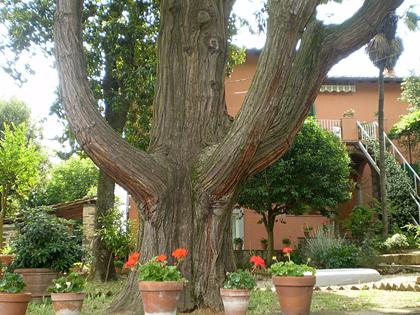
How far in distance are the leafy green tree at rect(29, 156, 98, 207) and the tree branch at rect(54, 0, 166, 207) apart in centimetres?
2352

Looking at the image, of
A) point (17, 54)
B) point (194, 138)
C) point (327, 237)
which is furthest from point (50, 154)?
point (194, 138)

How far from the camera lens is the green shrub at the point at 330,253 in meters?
13.7

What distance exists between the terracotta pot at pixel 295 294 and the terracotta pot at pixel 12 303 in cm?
275

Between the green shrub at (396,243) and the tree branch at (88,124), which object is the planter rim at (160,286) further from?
the green shrub at (396,243)

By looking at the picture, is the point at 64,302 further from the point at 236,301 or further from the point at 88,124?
the point at 88,124

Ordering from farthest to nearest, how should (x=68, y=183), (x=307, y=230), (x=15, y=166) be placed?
(x=68, y=183) < (x=307, y=230) < (x=15, y=166)

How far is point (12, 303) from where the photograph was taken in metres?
5.40

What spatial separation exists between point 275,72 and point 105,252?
9.17 metres

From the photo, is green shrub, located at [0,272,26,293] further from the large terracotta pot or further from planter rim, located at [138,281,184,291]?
the large terracotta pot

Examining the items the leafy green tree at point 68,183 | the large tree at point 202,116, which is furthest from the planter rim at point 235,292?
the leafy green tree at point 68,183

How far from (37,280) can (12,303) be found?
275 cm

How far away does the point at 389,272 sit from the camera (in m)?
13.5

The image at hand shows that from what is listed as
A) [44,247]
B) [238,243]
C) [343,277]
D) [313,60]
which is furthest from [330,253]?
[313,60]

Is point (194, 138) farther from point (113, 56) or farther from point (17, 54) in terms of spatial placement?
point (17, 54)
